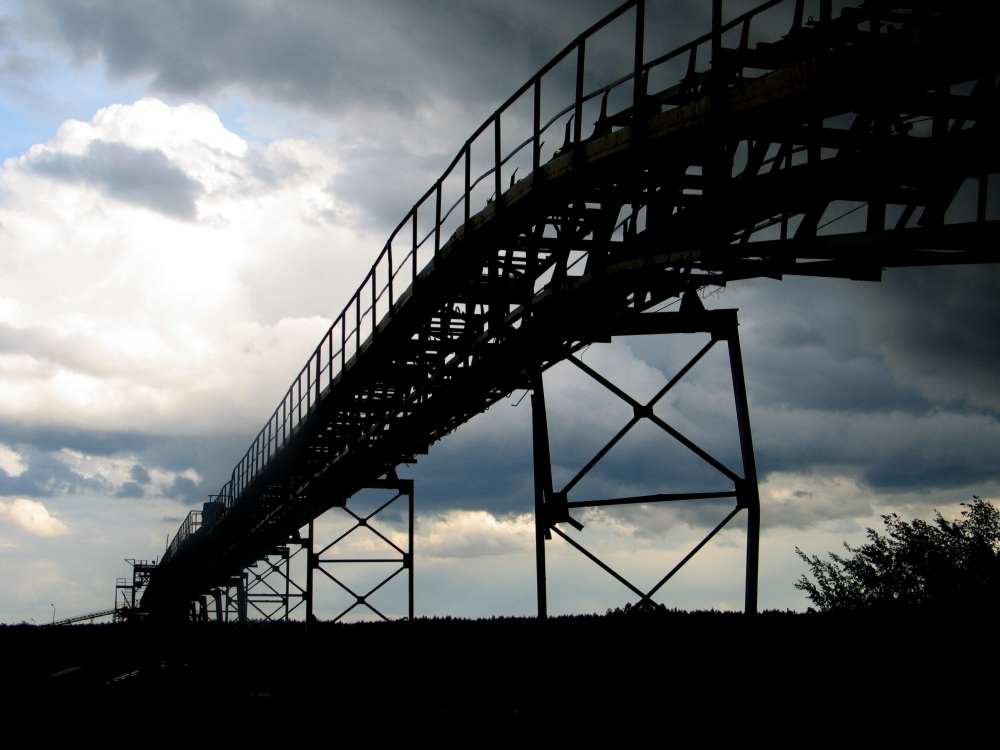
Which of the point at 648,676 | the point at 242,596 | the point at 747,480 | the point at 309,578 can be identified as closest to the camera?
the point at 648,676

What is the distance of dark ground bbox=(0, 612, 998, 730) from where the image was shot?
30.6 ft

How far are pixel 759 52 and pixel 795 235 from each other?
1664 mm

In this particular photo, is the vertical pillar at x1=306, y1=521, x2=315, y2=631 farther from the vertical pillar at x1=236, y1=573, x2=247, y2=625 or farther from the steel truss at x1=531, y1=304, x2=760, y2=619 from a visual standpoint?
the vertical pillar at x1=236, y1=573, x2=247, y2=625

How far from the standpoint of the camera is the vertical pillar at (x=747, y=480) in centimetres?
1367

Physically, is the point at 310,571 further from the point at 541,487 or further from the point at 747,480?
the point at 747,480

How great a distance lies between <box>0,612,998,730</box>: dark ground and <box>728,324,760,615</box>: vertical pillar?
2.06 ft

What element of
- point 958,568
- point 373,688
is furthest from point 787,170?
point 958,568

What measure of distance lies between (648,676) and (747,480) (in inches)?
A: 146

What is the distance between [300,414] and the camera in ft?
86.4

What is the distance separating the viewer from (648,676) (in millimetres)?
10883

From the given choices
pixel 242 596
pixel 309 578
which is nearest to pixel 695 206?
pixel 309 578

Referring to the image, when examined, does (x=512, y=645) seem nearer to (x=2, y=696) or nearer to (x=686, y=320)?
(x=686, y=320)

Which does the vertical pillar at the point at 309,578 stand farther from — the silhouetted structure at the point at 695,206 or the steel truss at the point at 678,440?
the steel truss at the point at 678,440

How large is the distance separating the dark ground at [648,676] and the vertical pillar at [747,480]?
63cm
